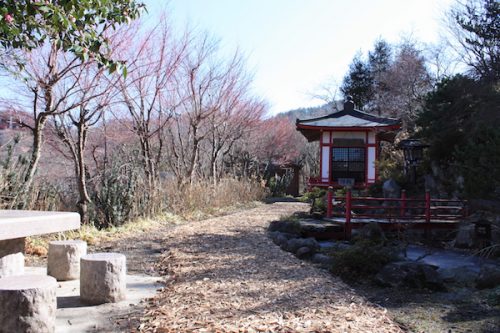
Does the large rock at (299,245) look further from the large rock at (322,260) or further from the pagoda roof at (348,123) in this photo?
the pagoda roof at (348,123)

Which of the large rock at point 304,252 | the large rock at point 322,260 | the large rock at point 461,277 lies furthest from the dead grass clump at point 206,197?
the large rock at point 461,277

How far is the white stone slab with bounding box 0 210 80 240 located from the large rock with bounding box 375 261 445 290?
111 inches

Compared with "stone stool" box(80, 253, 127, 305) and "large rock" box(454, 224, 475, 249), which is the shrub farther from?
"large rock" box(454, 224, 475, 249)

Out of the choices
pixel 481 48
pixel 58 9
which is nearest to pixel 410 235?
pixel 481 48

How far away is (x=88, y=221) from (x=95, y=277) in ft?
13.8

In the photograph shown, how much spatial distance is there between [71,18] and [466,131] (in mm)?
7090

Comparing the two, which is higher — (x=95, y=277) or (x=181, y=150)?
(x=181, y=150)

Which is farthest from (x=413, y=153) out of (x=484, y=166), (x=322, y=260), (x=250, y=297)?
(x=250, y=297)

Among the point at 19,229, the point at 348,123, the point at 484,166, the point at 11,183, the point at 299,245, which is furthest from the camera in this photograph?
the point at 348,123

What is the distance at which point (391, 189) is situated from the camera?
11367 mm

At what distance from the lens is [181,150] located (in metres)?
12.6

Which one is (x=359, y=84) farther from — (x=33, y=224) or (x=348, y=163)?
(x=33, y=224)

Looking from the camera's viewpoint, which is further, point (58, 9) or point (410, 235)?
point (410, 235)

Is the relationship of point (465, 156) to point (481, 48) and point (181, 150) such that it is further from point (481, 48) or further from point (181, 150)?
point (181, 150)
